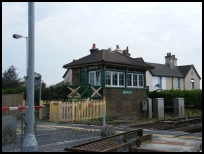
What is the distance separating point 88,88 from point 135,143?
12.6 metres

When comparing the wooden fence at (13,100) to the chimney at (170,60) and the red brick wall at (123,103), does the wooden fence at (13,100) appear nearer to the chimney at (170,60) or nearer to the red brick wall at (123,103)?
the red brick wall at (123,103)

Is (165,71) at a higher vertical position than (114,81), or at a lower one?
higher

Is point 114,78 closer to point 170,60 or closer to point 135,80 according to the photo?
point 135,80

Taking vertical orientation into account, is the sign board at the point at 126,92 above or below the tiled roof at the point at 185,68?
below

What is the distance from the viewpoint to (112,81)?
70.5ft

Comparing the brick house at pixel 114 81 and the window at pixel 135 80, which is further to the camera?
the window at pixel 135 80

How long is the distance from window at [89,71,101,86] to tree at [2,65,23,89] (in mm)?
19155

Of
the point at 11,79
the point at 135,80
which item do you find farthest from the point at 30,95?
the point at 11,79

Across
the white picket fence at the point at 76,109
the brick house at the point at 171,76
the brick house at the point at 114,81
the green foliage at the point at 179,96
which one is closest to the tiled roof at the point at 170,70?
the brick house at the point at 171,76

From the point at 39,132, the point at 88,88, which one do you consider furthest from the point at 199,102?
the point at 39,132

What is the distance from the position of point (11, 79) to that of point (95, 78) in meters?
21.7

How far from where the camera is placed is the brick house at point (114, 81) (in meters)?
20.7

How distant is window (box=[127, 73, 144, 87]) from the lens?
898 inches

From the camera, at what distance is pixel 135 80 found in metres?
23.4
